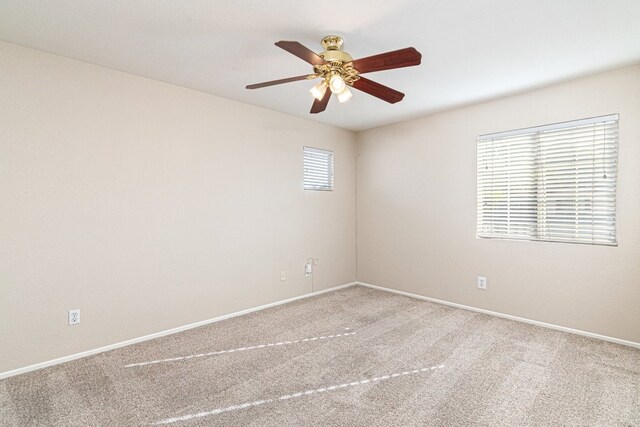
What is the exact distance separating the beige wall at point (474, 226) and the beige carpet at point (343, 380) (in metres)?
0.38

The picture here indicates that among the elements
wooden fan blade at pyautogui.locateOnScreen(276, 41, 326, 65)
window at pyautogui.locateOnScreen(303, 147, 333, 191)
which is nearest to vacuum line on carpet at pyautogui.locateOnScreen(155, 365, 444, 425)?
wooden fan blade at pyautogui.locateOnScreen(276, 41, 326, 65)

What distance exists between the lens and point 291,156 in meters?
4.07

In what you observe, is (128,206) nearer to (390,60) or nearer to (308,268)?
(308,268)

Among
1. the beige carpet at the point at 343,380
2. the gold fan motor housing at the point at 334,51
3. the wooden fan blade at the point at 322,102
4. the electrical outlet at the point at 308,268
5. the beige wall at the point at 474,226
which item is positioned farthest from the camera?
the electrical outlet at the point at 308,268

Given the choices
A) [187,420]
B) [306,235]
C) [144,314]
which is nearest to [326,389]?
[187,420]

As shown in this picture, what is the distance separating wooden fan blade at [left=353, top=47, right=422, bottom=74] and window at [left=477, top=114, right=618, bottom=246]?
2074 mm

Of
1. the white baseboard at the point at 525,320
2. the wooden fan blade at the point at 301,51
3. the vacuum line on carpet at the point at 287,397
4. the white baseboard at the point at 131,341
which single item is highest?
the wooden fan blade at the point at 301,51

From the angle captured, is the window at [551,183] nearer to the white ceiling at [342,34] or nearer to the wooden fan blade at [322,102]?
the white ceiling at [342,34]

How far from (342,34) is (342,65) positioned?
0.26m

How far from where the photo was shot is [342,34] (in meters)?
2.15

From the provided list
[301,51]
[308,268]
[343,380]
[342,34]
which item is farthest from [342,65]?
[308,268]

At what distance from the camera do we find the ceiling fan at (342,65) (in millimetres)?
1824

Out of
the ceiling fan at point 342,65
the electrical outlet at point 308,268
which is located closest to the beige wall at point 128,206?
the electrical outlet at point 308,268

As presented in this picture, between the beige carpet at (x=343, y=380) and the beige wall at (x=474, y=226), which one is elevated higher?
the beige wall at (x=474, y=226)
